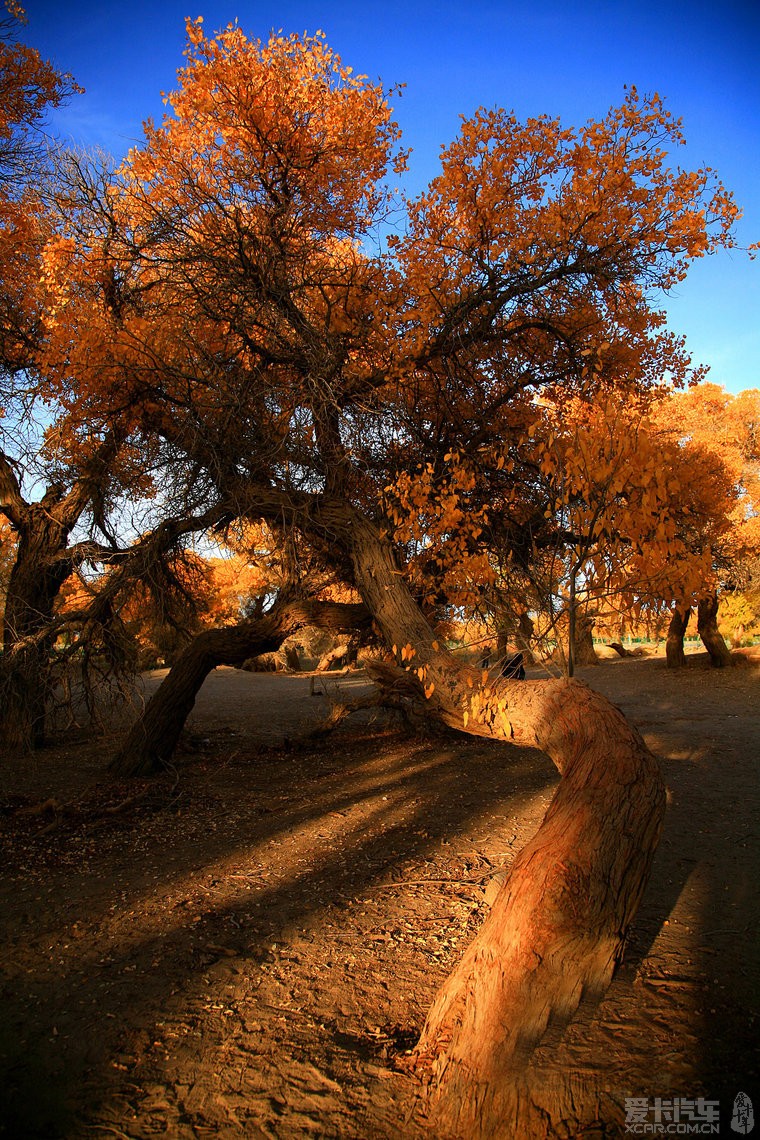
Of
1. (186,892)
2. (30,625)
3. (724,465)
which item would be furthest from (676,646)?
(186,892)

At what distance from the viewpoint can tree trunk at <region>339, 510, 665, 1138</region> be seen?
2.29 m

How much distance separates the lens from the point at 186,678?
24.1ft

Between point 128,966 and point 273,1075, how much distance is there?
4.13 feet

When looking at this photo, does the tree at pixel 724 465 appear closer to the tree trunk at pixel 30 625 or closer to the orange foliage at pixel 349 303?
the orange foliage at pixel 349 303

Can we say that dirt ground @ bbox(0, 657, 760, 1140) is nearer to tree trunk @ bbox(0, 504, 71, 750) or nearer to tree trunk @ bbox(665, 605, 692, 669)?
tree trunk @ bbox(0, 504, 71, 750)

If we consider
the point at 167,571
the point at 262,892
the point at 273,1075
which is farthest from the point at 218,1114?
the point at 167,571

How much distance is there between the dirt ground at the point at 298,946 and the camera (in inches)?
92.9

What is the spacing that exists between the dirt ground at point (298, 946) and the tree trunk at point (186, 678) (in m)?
0.40

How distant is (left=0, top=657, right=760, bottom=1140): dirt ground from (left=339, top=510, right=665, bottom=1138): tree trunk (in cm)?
12

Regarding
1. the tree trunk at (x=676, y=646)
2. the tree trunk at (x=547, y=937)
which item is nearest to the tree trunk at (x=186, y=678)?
the tree trunk at (x=547, y=937)

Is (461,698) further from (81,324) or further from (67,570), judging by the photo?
(67,570)

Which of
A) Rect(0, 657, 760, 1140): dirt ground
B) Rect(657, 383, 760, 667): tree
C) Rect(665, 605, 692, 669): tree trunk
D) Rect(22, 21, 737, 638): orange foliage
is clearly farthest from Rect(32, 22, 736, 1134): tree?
Rect(665, 605, 692, 669): tree trunk

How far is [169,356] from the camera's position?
6.91 m

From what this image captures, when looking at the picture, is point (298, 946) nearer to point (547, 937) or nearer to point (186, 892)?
point (186, 892)
